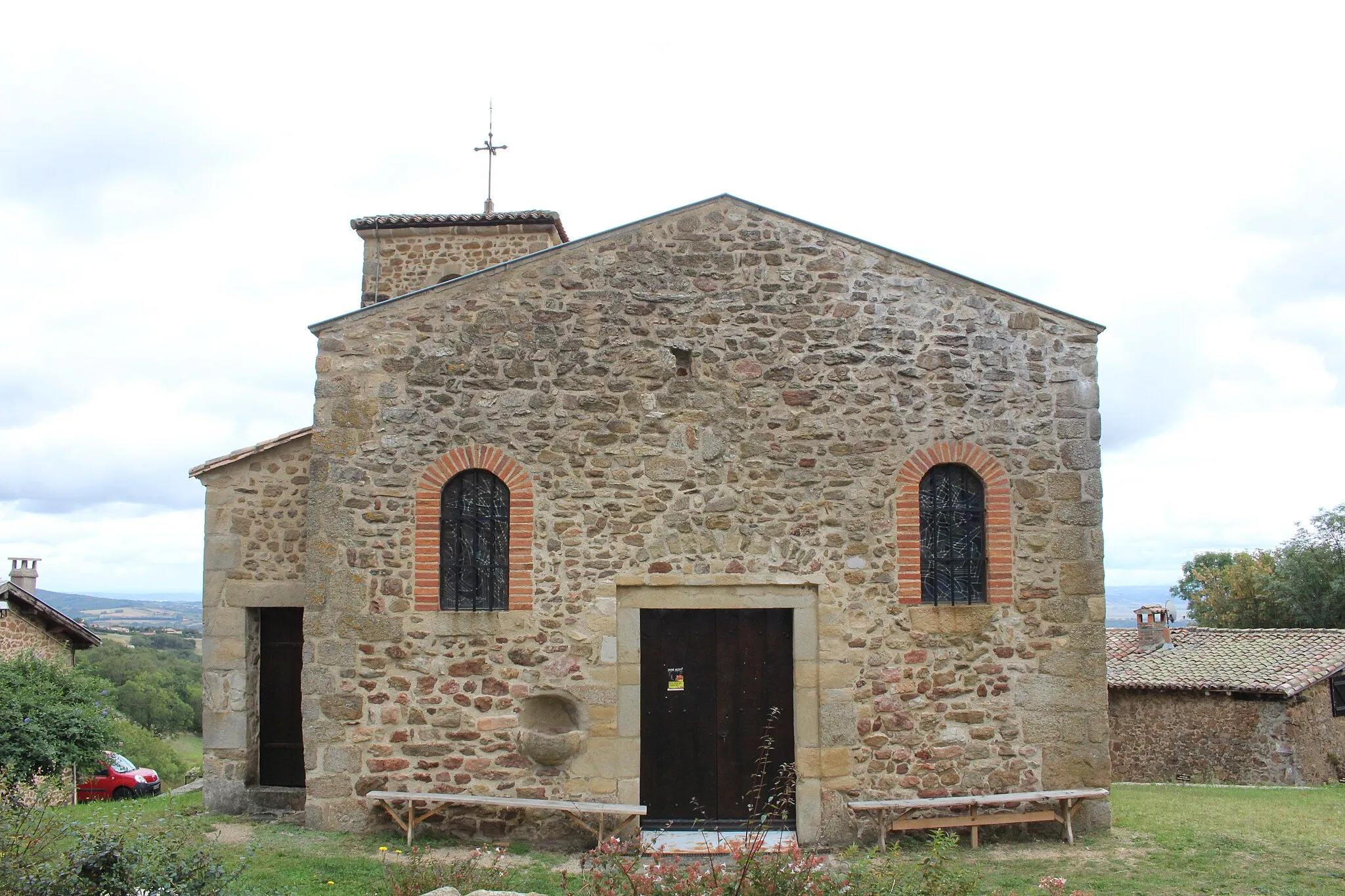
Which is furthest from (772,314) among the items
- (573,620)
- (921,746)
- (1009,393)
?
(921,746)

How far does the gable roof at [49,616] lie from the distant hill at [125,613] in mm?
45616

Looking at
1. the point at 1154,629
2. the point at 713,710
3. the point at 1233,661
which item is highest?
the point at 713,710

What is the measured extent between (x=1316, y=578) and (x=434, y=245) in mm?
33274

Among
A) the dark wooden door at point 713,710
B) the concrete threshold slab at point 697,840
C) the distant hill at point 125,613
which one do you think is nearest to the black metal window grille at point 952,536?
the dark wooden door at point 713,710

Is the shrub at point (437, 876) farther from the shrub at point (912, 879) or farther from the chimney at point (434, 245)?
the chimney at point (434, 245)

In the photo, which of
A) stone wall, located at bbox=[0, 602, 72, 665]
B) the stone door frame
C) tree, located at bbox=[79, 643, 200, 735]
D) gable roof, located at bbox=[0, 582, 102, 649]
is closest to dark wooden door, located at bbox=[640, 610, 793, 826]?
the stone door frame

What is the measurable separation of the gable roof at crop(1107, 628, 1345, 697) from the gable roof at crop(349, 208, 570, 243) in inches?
642

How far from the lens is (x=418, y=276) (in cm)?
1405

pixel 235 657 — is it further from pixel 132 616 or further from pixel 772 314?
pixel 132 616

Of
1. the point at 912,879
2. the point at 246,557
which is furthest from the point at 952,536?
the point at 246,557

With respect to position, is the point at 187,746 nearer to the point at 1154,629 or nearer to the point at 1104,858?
the point at 1154,629

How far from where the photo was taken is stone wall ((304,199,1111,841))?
895 cm

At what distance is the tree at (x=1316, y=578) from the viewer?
3272cm

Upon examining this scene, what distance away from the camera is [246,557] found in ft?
→ 34.5
